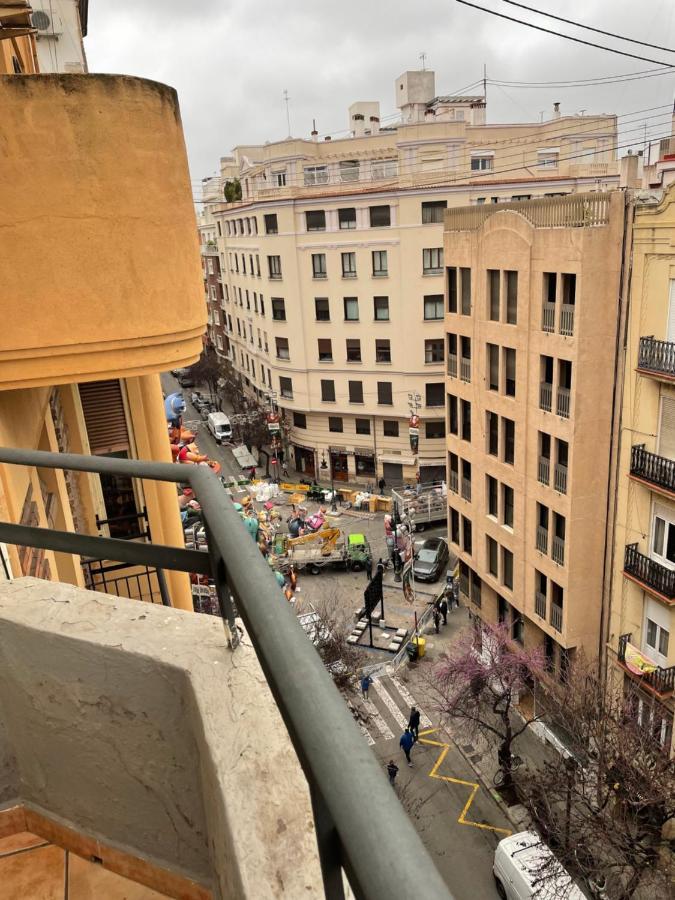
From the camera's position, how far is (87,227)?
527 centimetres

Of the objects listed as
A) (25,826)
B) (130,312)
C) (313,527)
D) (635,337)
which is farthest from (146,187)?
(313,527)

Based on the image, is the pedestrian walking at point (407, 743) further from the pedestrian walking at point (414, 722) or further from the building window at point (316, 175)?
the building window at point (316, 175)

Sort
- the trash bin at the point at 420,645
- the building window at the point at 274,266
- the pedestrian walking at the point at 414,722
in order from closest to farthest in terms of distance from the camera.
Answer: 1. the pedestrian walking at the point at 414,722
2. the trash bin at the point at 420,645
3. the building window at the point at 274,266

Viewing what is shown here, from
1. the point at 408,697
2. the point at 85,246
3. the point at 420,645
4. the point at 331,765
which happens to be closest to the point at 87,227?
the point at 85,246

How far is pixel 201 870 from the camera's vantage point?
285 centimetres

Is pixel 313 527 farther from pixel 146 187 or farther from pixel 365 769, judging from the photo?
pixel 365 769

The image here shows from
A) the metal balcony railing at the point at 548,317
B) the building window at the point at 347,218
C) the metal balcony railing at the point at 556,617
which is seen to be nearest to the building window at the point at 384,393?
the building window at the point at 347,218

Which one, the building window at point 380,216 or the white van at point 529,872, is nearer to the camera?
the white van at point 529,872

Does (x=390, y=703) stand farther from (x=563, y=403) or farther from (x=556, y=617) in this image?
(x=563, y=403)

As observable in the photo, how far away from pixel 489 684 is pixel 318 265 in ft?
87.6

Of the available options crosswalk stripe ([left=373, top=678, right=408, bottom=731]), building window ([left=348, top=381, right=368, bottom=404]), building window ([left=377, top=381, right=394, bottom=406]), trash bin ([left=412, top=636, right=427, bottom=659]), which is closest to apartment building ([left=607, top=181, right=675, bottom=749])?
crosswalk stripe ([left=373, top=678, right=408, bottom=731])

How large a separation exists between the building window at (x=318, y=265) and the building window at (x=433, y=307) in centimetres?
629

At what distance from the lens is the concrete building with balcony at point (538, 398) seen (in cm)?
1831

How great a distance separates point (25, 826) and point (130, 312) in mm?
3638
